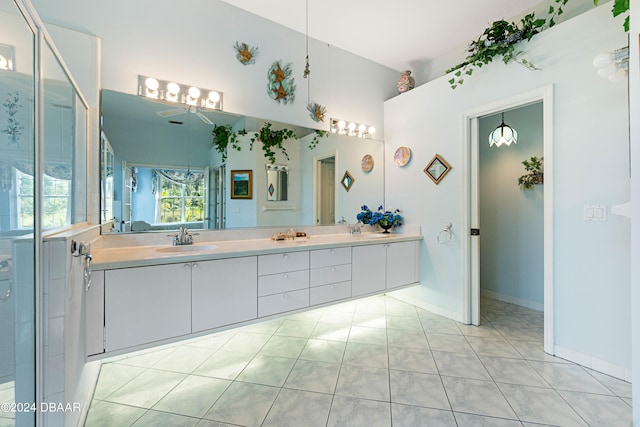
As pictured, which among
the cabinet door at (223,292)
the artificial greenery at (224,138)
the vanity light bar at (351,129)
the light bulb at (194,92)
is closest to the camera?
the cabinet door at (223,292)

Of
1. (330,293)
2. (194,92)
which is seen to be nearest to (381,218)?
(330,293)

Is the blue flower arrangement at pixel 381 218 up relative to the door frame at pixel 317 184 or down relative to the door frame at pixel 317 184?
down

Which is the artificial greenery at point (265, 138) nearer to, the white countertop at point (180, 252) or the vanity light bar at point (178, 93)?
the vanity light bar at point (178, 93)

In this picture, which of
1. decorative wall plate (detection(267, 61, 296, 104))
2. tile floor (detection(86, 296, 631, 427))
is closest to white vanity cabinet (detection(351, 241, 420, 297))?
tile floor (detection(86, 296, 631, 427))

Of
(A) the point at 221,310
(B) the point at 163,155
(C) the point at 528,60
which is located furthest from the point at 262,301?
(C) the point at 528,60

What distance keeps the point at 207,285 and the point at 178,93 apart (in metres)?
1.53

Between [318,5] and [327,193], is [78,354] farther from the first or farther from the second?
[318,5]

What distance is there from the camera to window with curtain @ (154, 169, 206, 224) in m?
2.10

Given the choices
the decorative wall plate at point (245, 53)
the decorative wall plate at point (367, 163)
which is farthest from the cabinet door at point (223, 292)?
the decorative wall plate at point (367, 163)

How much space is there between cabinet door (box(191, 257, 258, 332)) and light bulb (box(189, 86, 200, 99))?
139 cm

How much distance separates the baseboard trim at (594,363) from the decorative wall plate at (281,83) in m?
3.06

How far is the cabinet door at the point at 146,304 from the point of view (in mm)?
1440

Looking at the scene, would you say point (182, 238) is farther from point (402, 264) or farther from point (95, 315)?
point (402, 264)

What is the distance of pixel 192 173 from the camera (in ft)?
7.30
